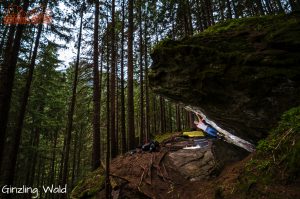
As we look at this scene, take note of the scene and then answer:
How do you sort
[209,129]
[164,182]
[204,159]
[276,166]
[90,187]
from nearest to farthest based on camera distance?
[276,166] < [164,182] < [204,159] < [90,187] < [209,129]

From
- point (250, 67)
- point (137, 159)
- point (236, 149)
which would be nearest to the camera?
point (250, 67)

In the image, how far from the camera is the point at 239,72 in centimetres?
590

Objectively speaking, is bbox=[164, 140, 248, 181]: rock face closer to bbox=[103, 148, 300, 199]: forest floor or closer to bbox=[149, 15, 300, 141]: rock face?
bbox=[103, 148, 300, 199]: forest floor

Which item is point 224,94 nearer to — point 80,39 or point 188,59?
point 188,59

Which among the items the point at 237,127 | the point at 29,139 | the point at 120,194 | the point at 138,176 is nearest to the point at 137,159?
the point at 138,176

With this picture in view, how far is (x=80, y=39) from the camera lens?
1736cm

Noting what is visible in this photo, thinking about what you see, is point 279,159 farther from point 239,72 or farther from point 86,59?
point 86,59

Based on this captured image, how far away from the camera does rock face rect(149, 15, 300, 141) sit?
5504 mm

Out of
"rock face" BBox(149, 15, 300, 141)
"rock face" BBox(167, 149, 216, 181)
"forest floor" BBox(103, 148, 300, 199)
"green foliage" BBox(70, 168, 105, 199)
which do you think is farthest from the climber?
"green foliage" BBox(70, 168, 105, 199)

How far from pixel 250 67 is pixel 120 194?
5.54 meters

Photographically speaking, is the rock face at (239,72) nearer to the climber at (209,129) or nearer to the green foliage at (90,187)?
the climber at (209,129)

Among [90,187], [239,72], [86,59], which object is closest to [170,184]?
[90,187]

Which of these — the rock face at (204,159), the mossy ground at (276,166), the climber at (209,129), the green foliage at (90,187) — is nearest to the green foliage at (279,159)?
the mossy ground at (276,166)

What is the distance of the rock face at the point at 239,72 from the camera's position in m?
5.50
